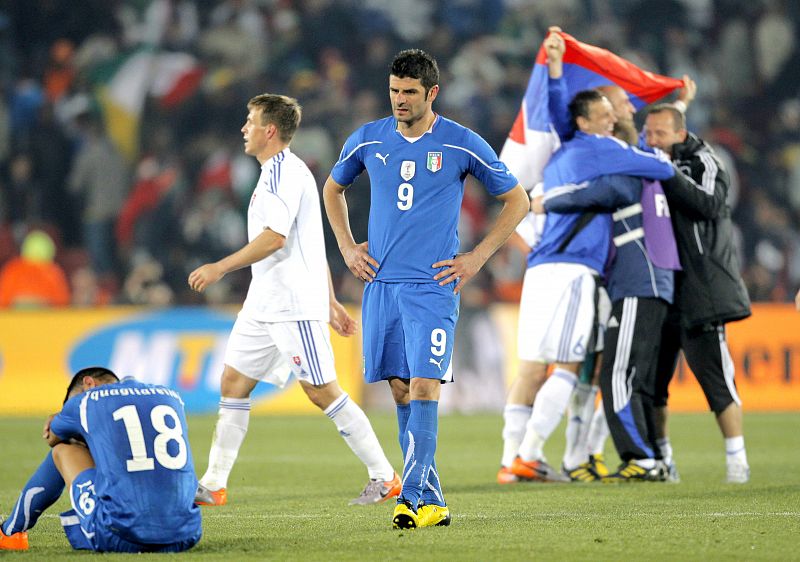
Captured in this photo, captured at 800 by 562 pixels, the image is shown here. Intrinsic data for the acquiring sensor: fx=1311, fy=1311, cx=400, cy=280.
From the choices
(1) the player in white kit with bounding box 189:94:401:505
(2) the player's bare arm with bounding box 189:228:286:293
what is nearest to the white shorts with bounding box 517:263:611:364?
(1) the player in white kit with bounding box 189:94:401:505

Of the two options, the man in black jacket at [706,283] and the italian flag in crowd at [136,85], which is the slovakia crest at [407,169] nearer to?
the man in black jacket at [706,283]

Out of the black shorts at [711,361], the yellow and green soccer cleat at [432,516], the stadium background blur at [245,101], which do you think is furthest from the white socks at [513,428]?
the stadium background blur at [245,101]

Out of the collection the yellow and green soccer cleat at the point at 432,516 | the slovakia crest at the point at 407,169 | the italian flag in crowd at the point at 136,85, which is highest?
the italian flag in crowd at the point at 136,85

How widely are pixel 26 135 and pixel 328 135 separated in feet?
13.3

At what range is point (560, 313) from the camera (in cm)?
818

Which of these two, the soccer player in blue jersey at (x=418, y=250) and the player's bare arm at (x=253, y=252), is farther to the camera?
the player's bare arm at (x=253, y=252)

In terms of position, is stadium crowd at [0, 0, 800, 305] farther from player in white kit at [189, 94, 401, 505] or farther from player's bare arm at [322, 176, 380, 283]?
player's bare arm at [322, 176, 380, 283]

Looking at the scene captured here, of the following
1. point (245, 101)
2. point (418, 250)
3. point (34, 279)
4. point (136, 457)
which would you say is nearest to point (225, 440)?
point (418, 250)

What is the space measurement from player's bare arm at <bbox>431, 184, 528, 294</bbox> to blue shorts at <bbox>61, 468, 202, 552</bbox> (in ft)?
5.40

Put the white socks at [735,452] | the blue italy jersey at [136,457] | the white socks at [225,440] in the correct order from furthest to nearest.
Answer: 1. the white socks at [735,452]
2. the white socks at [225,440]
3. the blue italy jersey at [136,457]

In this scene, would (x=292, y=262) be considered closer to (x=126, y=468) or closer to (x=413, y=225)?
(x=413, y=225)

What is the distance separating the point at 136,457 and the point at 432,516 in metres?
1.50

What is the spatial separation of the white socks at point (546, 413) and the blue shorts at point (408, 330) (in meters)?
2.35

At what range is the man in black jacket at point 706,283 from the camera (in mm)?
8031
